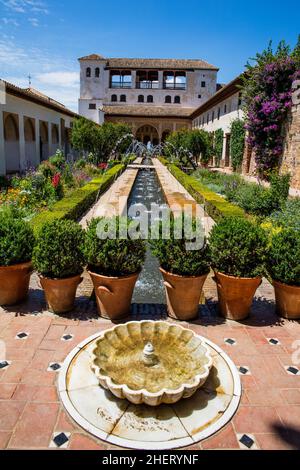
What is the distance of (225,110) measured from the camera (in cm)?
2366

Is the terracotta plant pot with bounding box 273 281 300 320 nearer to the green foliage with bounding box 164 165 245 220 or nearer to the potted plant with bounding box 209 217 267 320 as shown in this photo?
the potted plant with bounding box 209 217 267 320

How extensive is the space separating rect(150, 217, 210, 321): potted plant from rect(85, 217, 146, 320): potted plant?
12.5 inches

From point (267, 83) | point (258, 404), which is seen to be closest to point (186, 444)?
point (258, 404)

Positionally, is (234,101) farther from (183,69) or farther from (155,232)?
(183,69)

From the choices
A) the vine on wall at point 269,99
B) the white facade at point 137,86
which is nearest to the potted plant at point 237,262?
the vine on wall at point 269,99

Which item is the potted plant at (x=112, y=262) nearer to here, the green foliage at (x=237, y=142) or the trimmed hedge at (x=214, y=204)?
the trimmed hedge at (x=214, y=204)

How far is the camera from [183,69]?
4653cm

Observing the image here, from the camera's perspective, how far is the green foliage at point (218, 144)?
24.5 meters

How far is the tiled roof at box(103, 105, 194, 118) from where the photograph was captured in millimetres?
42344

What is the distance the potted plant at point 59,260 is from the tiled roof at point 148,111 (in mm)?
40157

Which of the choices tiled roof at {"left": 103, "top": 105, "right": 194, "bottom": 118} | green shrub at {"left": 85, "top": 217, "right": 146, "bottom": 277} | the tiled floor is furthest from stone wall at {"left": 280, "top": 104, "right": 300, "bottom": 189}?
tiled roof at {"left": 103, "top": 105, "right": 194, "bottom": 118}

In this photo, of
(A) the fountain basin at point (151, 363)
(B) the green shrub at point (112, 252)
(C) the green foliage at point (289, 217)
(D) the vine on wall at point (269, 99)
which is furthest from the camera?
(D) the vine on wall at point (269, 99)

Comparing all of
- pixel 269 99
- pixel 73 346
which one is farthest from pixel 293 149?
pixel 73 346

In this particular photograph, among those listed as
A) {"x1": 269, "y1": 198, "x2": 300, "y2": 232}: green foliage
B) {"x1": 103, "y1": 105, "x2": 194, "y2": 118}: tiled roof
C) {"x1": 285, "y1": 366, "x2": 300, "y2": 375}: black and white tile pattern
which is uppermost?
{"x1": 103, "y1": 105, "x2": 194, "y2": 118}: tiled roof
